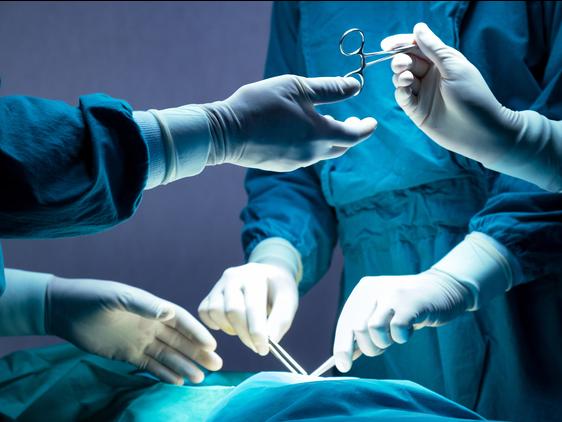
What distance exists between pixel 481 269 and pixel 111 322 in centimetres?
103

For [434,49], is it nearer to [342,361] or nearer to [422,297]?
[422,297]

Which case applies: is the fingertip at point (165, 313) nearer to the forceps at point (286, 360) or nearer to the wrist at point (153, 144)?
the forceps at point (286, 360)

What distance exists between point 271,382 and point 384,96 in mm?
962

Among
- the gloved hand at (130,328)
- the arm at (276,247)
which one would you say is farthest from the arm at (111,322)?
the arm at (276,247)

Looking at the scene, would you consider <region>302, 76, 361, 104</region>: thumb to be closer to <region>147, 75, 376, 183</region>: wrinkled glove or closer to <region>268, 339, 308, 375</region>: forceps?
<region>147, 75, 376, 183</region>: wrinkled glove

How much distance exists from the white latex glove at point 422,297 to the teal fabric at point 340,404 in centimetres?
25

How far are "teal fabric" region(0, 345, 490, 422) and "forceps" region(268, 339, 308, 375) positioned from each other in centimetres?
15

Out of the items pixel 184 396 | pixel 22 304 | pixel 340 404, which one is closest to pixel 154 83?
pixel 22 304

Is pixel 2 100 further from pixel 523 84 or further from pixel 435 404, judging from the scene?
pixel 523 84

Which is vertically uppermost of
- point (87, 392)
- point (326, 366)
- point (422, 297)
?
point (422, 297)

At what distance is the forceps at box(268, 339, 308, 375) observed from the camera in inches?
70.3

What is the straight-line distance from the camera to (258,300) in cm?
197

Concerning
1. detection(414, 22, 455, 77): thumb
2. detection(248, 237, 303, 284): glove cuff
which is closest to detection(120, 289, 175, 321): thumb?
detection(248, 237, 303, 284): glove cuff

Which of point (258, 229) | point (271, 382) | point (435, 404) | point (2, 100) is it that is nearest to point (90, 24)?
point (258, 229)
